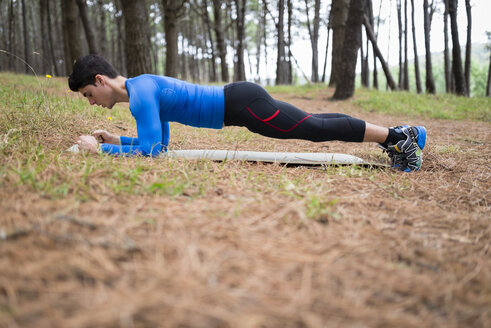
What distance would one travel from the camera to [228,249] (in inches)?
43.2

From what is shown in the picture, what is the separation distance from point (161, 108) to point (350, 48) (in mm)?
6772

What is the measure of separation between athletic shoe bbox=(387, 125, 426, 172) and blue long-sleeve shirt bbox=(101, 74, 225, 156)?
5.57 ft

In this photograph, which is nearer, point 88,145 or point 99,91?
point 88,145

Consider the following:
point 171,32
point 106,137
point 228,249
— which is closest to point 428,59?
point 171,32

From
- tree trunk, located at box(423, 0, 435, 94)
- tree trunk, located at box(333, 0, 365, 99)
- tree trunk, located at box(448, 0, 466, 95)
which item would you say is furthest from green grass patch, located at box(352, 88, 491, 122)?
tree trunk, located at box(423, 0, 435, 94)

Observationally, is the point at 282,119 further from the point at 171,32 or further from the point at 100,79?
the point at 171,32

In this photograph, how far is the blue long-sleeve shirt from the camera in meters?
2.43

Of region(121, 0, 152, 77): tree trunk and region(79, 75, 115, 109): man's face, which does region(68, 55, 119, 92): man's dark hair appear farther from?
region(121, 0, 152, 77): tree trunk

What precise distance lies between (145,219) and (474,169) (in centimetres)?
306

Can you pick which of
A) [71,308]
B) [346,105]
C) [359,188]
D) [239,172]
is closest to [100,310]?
[71,308]

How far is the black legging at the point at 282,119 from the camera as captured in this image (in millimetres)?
2678

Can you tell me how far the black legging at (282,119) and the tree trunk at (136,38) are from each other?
524 cm

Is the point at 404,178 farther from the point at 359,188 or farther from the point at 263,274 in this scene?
the point at 263,274

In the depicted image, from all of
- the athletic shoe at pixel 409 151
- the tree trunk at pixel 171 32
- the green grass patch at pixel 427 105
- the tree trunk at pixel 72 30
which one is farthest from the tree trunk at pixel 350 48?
the tree trunk at pixel 72 30
